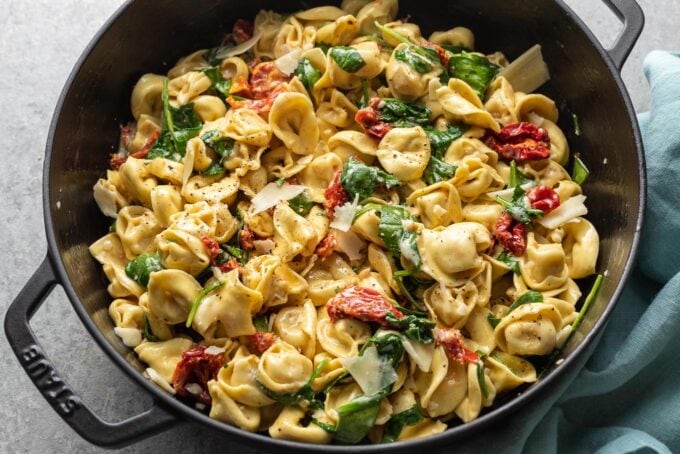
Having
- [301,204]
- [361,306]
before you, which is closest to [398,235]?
[361,306]

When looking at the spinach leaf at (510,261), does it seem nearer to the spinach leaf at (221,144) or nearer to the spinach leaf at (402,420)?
the spinach leaf at (402,420)

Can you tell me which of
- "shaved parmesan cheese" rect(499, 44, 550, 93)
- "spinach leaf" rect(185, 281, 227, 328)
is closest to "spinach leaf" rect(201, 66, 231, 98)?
"spinach leaf" rect(185, 281, 227, 328)

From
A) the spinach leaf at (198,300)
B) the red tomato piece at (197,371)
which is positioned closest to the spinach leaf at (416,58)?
the spinach leaf at (198,300)

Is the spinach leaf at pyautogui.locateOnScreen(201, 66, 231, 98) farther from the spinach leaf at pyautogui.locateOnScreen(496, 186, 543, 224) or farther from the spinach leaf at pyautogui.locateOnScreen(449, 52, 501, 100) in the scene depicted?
the spinach leaf at pyautogui.locateOnScreen(496, 186, 543, 224)

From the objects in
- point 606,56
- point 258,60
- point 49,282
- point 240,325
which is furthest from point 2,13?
point 606,56

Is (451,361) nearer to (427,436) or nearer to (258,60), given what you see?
(427,436)
